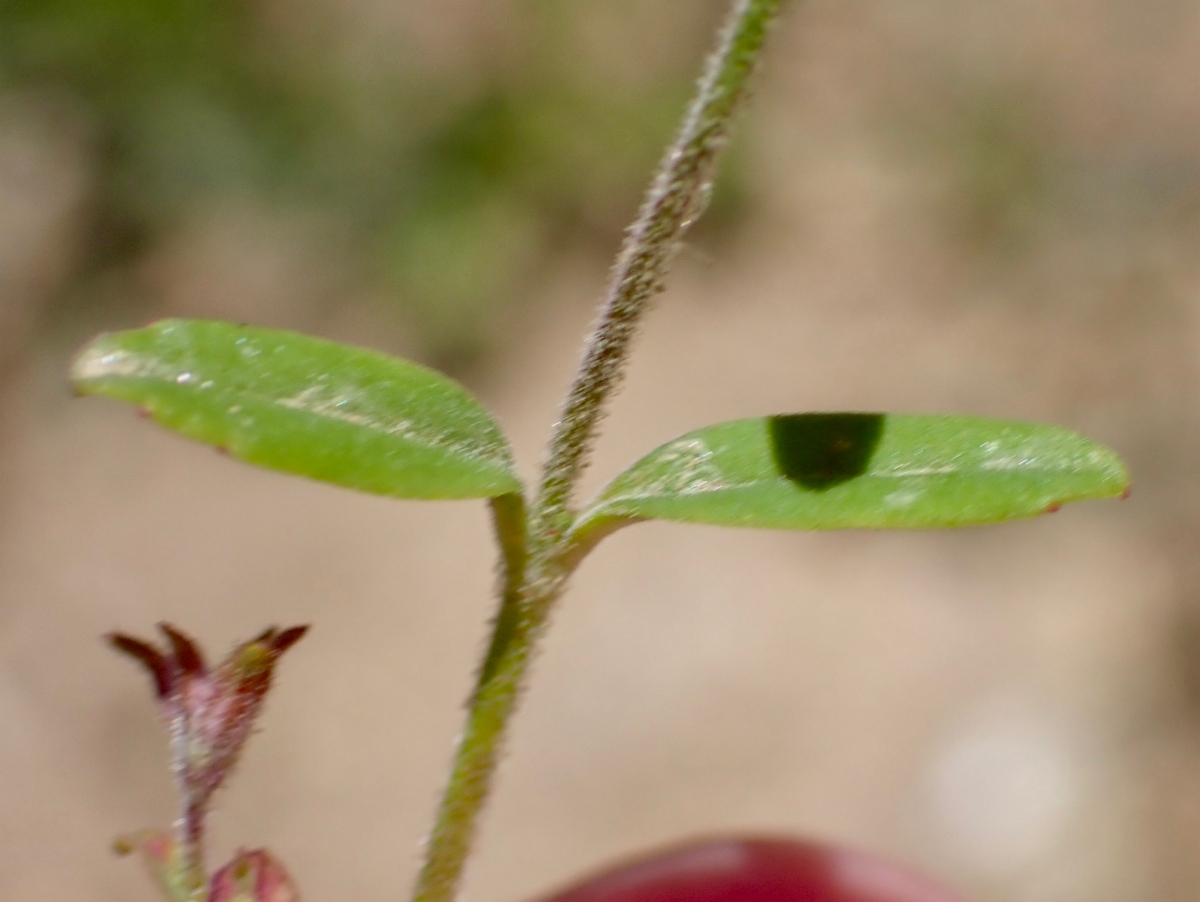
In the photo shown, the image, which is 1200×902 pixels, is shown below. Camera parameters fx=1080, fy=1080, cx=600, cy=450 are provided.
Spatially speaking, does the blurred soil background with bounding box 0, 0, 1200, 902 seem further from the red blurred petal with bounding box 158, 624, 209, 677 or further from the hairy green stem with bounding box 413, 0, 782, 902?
the red blurred petal with bounding box 158, 624, 209, 677

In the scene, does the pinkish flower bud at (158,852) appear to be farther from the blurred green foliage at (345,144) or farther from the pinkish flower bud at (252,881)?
the blurred green foliage at (345,144)

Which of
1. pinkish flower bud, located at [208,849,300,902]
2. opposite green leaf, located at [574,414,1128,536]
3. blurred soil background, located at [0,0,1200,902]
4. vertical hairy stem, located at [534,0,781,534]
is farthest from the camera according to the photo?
blurred soil background, located at [0,0,1200,902]

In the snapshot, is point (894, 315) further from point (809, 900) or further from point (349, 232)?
point (809, 900)

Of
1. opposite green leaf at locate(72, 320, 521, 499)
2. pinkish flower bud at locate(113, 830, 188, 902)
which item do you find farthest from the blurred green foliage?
opposite green leaf at locate(72, 320, 521, 499)

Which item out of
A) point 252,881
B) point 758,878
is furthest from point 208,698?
point 758,878

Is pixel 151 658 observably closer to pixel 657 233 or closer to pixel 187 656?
pixel 187 656

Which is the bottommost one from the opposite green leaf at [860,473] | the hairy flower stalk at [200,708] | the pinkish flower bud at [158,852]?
the pinkish flower bud at [158,852]

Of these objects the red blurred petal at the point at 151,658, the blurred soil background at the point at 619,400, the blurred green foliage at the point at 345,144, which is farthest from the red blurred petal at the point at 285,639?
the blurred green foliage at the point at 345,144
